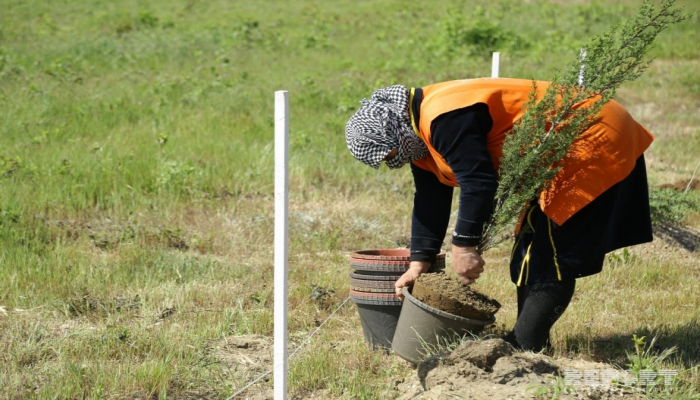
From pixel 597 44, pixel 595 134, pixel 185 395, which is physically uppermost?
pixel 597 44

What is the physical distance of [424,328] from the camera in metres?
3.58

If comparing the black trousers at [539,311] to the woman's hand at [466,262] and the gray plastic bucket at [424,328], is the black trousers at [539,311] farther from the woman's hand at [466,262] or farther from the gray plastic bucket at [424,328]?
the woman's hand at [466,262]

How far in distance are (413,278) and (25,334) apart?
7.37 feet

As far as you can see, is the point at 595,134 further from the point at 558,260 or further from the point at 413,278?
the point at 413,278

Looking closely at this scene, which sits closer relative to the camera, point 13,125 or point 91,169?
point 91,169

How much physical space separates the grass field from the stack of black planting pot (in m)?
0.16

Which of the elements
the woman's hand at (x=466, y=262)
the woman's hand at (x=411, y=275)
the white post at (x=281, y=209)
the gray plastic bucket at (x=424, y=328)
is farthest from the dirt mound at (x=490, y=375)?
the white post at (x=281, y=209)

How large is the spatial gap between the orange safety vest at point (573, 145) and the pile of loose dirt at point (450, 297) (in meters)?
0.52

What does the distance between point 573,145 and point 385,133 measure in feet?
2.87

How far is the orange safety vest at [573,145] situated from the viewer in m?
3.36

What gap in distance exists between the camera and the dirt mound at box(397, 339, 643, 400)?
323cm

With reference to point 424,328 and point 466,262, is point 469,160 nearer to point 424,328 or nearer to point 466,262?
point 466,262

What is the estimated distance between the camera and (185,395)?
3.60 m

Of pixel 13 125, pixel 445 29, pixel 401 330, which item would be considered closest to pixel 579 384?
pixel 401 330
